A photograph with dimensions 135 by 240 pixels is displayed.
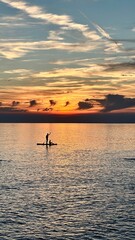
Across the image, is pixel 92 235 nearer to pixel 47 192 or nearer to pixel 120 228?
pixel 120 228

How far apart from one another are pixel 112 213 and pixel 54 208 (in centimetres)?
859

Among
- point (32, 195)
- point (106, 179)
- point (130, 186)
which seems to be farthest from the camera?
point (106, 179)

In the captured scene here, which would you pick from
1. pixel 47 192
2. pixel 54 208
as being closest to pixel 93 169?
pixel 47 192

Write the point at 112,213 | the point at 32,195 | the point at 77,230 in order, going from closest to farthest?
the point at 77,230 < the point at 112,213 < the point at 32,195

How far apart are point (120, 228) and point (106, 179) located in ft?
117

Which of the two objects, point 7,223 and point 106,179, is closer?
point 7,223

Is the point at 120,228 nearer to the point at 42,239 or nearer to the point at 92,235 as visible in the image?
the point at 92,235

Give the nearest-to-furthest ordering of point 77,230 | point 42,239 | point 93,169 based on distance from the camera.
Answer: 1. point 42,239
2. point 77,230
3. point 93,169

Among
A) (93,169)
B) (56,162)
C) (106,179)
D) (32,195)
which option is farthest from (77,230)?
(56,162)

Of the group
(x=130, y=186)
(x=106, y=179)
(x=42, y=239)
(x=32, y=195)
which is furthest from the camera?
(x=106, y=179)

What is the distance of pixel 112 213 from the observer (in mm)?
54688

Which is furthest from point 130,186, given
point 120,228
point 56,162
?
point 56,162

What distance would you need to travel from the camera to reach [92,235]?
149 ft

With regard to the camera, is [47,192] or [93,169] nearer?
[47,192]
